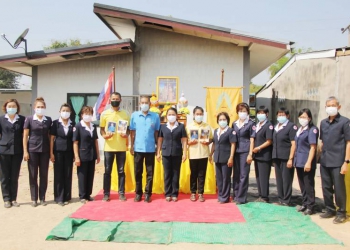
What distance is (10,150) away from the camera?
5.67 meters

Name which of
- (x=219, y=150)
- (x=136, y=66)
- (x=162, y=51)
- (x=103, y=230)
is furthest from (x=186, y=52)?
(x=103, y=230)

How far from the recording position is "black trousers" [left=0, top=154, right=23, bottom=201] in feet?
18.7

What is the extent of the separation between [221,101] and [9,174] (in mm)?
4941

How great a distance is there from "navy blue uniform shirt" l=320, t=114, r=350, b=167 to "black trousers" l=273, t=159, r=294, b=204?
695 mm

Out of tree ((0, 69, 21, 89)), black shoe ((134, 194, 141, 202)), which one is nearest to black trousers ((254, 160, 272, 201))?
black shoe ((134, 194, 141, 202))

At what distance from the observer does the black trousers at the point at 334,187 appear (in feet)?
16.5

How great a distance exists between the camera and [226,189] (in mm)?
5992

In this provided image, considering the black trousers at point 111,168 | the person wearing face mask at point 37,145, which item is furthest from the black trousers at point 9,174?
the black trousers at point 111,168

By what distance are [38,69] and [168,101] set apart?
14.3ft

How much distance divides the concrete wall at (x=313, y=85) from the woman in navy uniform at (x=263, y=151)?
12.7 ft

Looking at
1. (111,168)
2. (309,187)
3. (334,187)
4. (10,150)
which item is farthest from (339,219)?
(10,150)

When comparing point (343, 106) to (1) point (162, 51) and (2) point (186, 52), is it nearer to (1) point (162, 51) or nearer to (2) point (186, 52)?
(2) point (186, 52)

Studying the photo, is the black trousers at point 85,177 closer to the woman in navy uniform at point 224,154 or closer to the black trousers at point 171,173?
the black trousers at point 171,173

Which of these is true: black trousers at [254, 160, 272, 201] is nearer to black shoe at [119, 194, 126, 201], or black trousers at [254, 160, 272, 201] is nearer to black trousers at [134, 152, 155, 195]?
black trousers at [134, 152, 155, 195]
